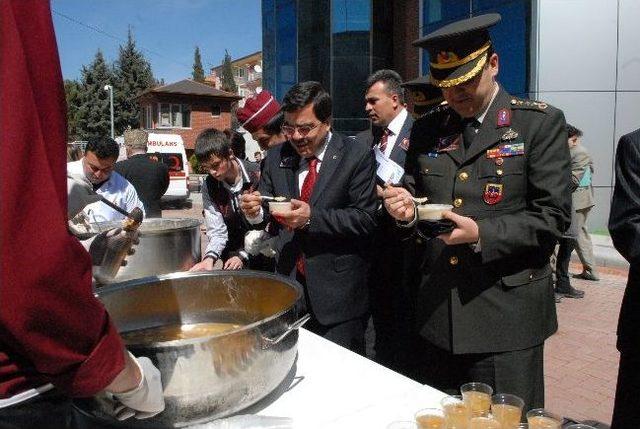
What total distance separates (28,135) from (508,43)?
458 inches

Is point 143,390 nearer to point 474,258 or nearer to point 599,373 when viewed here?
point 474,258

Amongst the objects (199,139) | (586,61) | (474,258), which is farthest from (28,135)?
(586,61)

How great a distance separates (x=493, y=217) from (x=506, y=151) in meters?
0.26

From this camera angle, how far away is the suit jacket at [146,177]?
20.4 ft

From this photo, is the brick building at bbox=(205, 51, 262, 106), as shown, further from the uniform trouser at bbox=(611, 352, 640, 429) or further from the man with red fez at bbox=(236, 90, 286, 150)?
the uniform trouser at bbox=(611, 352, 640, 429)

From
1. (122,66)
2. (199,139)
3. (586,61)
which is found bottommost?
(199,139)

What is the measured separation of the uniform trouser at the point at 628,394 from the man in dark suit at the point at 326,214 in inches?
47.2

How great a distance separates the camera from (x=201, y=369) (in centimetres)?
126

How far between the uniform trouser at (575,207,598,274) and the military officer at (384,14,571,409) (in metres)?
5.04

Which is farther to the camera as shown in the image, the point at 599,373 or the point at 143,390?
the point at 599,373

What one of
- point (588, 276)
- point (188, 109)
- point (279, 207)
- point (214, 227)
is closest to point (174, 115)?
point (188, 109)

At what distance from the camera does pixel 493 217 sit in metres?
2.05

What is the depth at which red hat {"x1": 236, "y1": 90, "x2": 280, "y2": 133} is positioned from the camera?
395 centimetres

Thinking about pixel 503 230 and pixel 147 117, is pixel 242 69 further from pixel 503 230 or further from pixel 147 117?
pixel 503 230
